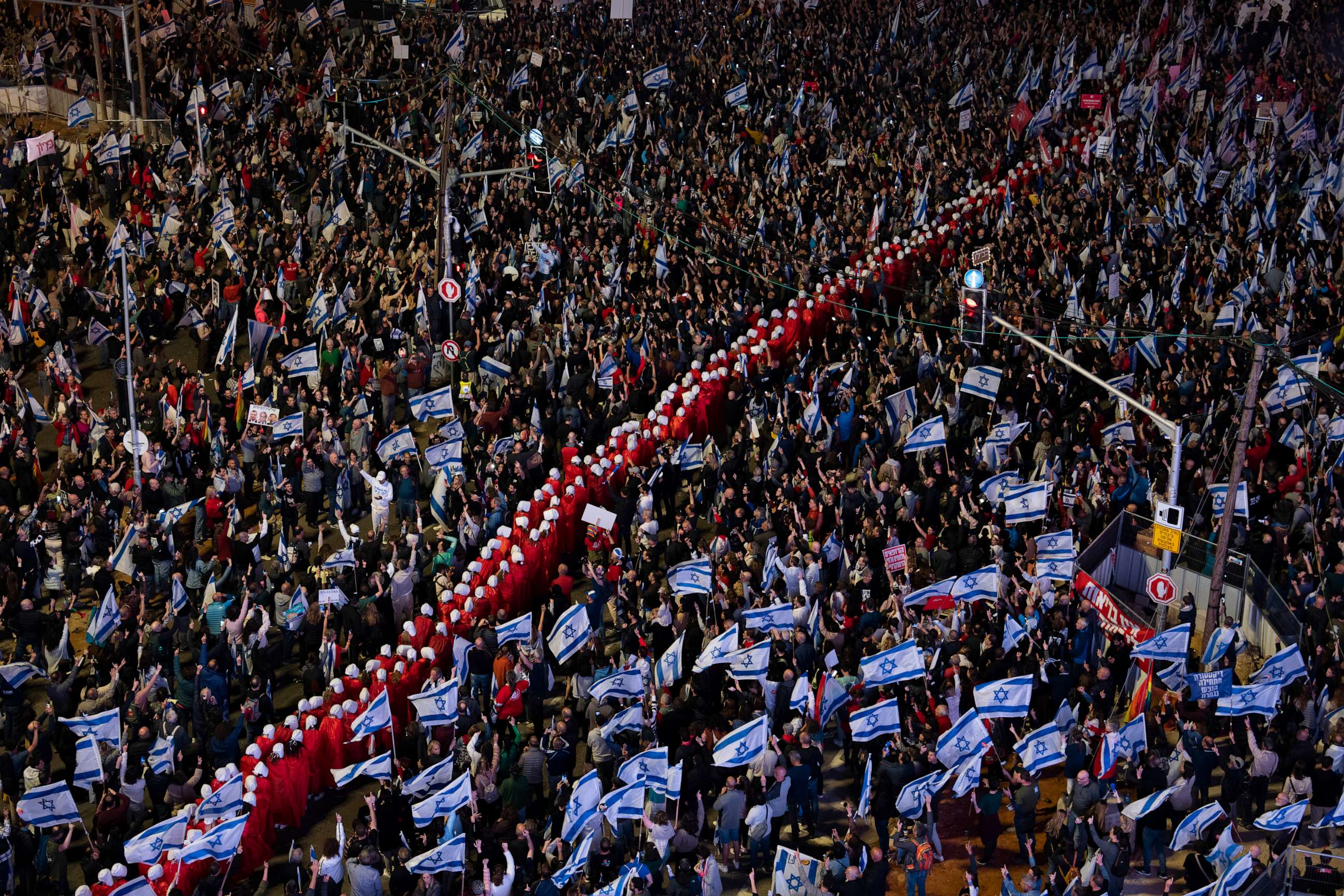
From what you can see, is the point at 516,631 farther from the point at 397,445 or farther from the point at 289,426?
the point at 289,426

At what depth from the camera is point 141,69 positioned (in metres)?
45.5

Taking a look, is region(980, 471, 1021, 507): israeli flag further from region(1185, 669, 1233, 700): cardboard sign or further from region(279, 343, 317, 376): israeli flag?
region(279, 343, 317, 376): israeli flag

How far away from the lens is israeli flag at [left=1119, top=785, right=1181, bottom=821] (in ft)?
69.8

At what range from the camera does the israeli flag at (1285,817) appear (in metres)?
21.0

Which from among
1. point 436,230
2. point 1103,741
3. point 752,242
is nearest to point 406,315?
point 436,230

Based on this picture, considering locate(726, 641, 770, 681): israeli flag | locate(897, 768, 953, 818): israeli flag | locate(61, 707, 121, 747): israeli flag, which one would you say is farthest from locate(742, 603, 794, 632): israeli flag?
locate(61, 707, 121, 747): israeli flag

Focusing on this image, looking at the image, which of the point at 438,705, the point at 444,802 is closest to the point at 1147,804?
the point at 444,802

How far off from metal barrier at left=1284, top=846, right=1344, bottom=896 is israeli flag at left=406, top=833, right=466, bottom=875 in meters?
8.65

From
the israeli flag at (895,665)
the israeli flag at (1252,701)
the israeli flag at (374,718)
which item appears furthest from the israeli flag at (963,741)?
the israeli flag at (374,718)

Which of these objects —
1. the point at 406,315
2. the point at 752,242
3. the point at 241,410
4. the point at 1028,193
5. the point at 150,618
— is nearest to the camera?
the point at 150,618

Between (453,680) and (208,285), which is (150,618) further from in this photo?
(208,285)

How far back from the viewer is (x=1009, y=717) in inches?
921

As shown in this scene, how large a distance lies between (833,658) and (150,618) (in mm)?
10491

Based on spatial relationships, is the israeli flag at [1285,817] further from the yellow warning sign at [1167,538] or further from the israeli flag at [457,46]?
the israeli flag at [457,46]
